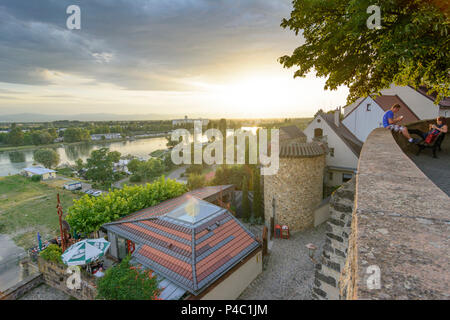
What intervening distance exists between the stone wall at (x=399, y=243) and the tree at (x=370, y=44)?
143 inches

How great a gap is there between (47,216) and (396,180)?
40059mm

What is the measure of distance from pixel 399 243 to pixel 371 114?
70.8 feet

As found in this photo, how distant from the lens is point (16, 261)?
19.9m

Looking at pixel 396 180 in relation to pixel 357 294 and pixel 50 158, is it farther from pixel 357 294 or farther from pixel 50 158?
pixel 50 158

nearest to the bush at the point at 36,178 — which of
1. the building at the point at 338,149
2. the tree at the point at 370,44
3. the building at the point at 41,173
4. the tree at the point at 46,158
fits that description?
the building at the point at 41,173

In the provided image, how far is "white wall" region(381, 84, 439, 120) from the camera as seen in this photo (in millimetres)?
16875

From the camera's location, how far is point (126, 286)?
23.2 feet

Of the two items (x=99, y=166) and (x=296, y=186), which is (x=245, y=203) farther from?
(x=99, y=166)

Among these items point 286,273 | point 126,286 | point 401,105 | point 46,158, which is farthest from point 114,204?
point 46,158

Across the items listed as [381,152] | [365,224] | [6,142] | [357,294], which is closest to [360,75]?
[381,152]

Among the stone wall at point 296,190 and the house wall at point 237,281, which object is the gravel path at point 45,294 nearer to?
the house wall at point 237,281

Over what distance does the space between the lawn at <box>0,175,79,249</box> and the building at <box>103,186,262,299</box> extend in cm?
1993

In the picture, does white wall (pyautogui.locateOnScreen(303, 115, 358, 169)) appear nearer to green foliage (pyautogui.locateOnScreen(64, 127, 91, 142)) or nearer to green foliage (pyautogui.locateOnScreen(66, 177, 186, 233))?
green foliage (pyautogui.locateOnScreen(66, 177, 186, 233))

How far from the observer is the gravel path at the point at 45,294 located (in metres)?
10.6
